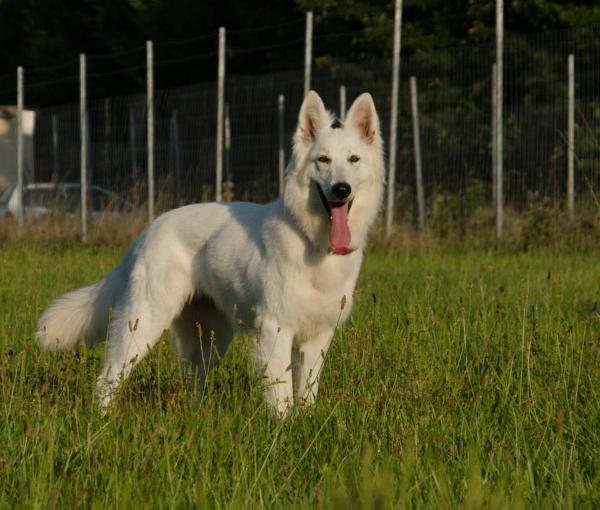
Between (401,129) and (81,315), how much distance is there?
17.5m

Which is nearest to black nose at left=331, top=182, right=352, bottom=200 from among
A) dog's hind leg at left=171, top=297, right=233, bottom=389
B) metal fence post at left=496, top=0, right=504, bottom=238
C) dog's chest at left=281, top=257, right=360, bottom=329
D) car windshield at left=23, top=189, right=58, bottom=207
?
dog's chest at left=281, top=257, right=360, bottom=329

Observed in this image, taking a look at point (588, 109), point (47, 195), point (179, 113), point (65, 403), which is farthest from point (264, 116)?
point (65, 403)

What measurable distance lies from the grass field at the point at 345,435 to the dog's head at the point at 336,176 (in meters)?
0.59

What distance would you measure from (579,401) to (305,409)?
1.22 meters

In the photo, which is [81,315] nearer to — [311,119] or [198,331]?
[198,331]

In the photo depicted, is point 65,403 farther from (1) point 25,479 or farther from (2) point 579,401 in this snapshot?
(2) point 579,401

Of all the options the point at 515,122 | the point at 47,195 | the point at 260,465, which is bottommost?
the point at 260,465

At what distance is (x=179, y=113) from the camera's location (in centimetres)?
2008

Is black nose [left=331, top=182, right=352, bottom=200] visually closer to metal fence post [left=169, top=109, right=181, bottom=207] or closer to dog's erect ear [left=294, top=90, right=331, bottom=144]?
dog's erect ear [left=294, top=90, right=331, bottom=144]

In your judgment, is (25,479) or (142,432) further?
(142,432)

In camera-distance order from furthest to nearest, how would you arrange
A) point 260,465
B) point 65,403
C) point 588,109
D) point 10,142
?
point 10,142
point 588,109
point 65,403
point 260,465

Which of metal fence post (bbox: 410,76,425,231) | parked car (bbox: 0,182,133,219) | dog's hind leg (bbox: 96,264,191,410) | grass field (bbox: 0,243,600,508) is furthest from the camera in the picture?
parked car (bbox: 0,182,133,219)

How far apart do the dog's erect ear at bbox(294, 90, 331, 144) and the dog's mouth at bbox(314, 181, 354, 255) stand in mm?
312

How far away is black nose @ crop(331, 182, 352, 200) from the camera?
5133 mm
